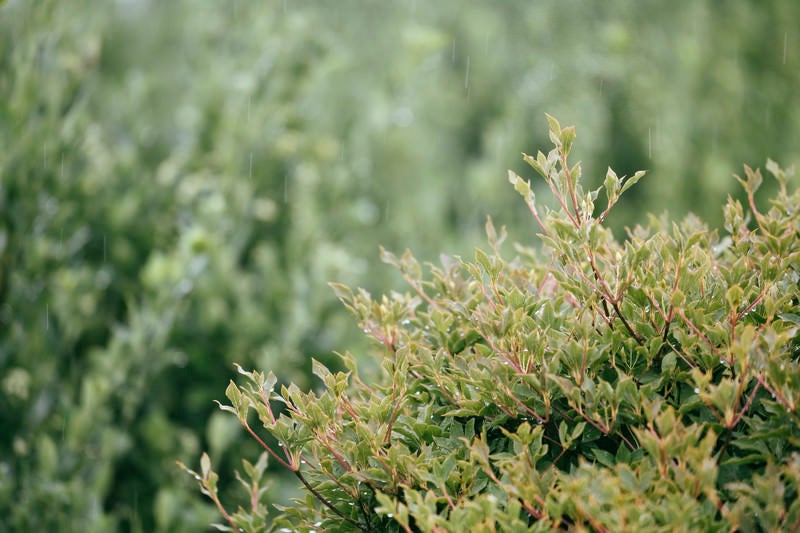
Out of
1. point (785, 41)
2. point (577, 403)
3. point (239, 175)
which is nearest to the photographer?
point (577, 403)

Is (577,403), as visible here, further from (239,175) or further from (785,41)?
(785,41)

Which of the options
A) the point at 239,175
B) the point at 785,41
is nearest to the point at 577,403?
the point at 239,175

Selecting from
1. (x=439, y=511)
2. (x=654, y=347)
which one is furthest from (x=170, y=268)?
(x=654, y=347)

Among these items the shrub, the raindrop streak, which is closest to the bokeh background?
the raindrop streak

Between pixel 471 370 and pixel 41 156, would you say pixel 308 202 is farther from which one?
pixel 471 370

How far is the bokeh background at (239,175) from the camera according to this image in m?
3.37

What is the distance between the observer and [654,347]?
1.50 m

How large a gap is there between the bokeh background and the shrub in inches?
73.5

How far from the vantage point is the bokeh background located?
11.0ft

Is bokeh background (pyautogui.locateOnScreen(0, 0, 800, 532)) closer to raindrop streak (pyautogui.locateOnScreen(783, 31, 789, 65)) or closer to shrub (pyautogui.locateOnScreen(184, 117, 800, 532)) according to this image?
raindrop streak (pyautogui.locateOnScreen(783, 31, 789, 65))

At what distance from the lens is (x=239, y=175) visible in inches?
161

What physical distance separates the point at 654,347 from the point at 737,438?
0.22 metres

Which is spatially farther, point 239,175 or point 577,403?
point 239,175

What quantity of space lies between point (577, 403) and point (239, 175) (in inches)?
118
